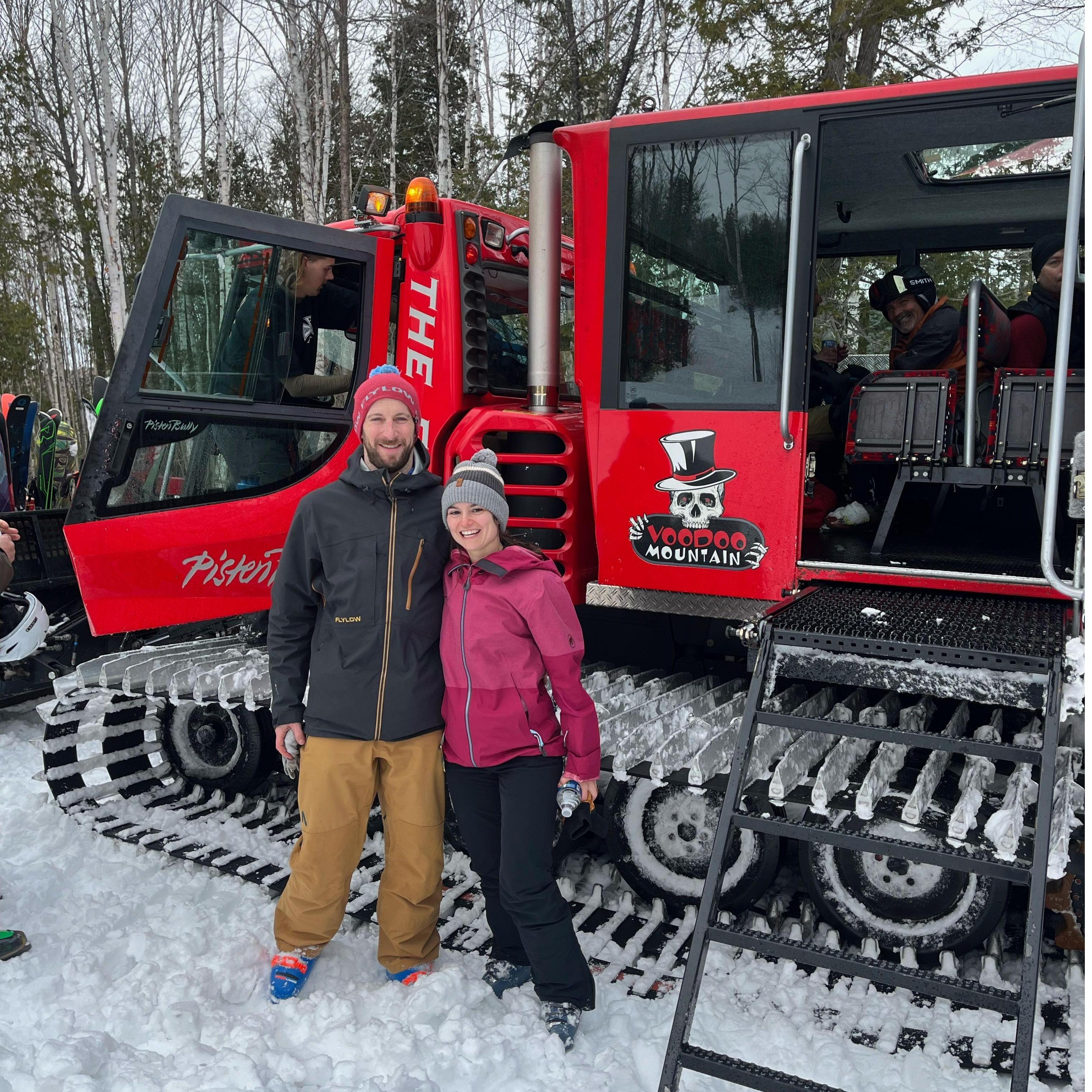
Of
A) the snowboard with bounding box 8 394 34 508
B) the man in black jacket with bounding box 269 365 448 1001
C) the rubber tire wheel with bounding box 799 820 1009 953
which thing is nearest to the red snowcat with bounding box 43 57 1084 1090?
the rubber tire wheel with bounding box 799 820 1009 953

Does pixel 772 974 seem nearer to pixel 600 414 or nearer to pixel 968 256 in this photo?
pixel 600 414

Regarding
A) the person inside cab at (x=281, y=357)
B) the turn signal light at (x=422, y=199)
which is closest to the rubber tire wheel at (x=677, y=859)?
the person inside cab at (x=281, y=357)

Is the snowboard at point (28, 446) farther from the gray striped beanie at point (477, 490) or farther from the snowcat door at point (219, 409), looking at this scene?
the gray striped beanie at point (477, 490)

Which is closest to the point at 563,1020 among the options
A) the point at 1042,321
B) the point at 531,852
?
the point at 531,852

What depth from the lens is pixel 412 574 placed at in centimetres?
313

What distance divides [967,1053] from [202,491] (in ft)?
11.5

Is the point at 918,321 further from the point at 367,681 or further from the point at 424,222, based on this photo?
the point at 367,681

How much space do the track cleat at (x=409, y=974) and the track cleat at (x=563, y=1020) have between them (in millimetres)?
483

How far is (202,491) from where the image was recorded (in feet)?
14.0

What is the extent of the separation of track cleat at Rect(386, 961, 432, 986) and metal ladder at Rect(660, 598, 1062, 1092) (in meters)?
0.90

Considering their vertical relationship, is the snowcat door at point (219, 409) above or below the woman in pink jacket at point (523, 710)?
above

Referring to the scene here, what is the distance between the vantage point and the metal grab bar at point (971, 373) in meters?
3.63

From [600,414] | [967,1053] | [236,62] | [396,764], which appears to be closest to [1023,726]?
[967,1053]

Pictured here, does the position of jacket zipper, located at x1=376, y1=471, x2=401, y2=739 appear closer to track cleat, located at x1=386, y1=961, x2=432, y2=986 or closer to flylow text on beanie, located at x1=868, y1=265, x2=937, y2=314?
track cleat, located at x1=386, y1=961, x2=432, y2=986
